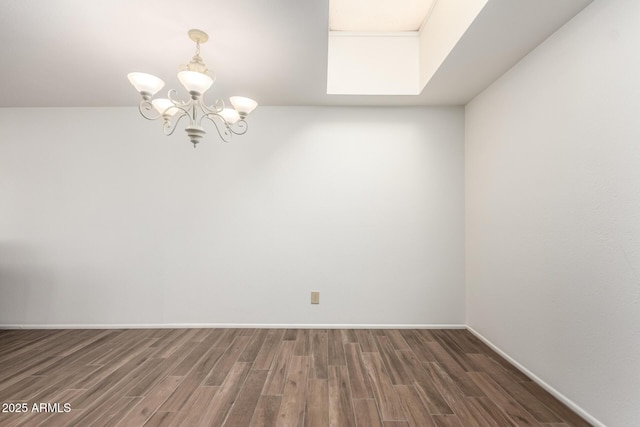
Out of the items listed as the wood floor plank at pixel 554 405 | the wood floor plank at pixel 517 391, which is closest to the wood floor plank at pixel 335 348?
the wood floor plank at pixel 517 391

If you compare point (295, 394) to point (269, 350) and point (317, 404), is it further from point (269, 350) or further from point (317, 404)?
point (269, 350)

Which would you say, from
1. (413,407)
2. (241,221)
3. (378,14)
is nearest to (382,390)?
(413,407)

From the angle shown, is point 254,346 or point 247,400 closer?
point 247,400

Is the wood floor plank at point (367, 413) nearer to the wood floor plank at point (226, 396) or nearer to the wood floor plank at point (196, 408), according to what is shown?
the wood floor plank at point (226, 396)

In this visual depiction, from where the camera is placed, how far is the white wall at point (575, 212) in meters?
1.31

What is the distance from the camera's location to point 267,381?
1.83 metres

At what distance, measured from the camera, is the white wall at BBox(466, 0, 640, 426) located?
131 cm

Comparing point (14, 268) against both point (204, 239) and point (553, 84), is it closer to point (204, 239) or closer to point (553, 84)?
point (204, 239)

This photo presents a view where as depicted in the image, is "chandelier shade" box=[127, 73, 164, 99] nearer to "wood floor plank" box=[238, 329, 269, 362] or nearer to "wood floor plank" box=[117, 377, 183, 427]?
"wood floor plank" box=[117, 377, 183, 427]

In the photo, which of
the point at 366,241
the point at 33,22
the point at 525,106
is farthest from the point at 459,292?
the point at 33,22

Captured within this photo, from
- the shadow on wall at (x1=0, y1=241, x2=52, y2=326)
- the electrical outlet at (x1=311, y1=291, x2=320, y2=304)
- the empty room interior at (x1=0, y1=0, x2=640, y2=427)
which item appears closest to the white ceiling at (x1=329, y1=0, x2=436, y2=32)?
the empty room interior at (x1=0, y1=0, x2=640, y2=427)

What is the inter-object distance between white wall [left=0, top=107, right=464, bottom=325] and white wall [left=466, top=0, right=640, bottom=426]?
704 mm

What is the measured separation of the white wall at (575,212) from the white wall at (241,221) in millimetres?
704

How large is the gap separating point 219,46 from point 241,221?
1.60m
